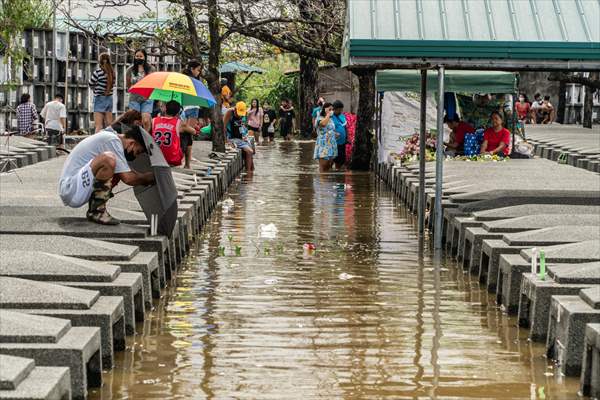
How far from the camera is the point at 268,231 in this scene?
18641 millimetres

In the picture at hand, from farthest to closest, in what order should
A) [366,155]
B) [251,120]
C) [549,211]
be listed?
[251,120]
[366,155]
[549,211]

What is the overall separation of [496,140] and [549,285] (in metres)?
15.4

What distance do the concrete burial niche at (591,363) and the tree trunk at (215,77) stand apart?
65.0ft

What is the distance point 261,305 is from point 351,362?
2.54m

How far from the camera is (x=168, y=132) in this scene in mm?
21297

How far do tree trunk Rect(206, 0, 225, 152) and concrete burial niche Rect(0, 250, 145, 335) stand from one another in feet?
57.8

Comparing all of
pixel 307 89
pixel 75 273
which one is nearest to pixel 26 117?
pixel 307 89

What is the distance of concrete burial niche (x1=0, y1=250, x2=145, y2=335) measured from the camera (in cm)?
1055

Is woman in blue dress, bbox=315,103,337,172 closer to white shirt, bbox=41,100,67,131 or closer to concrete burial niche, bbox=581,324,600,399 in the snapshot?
white shirt, bbox=41,100,67,131

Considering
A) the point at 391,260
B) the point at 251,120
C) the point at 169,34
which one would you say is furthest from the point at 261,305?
the point at 251,120

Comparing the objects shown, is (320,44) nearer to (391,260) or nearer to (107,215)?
(391,260)

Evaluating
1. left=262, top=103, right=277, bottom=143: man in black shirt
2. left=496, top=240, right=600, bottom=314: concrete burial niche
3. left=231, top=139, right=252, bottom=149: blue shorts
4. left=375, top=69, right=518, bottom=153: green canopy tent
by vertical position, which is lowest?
left=262, top=103, right=277, bottom=143: man in black shirt

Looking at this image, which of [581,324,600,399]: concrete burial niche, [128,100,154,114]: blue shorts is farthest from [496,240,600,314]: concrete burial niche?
[128,100,154,114]: blue shorts

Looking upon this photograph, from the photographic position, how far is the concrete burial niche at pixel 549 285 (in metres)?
10.8
